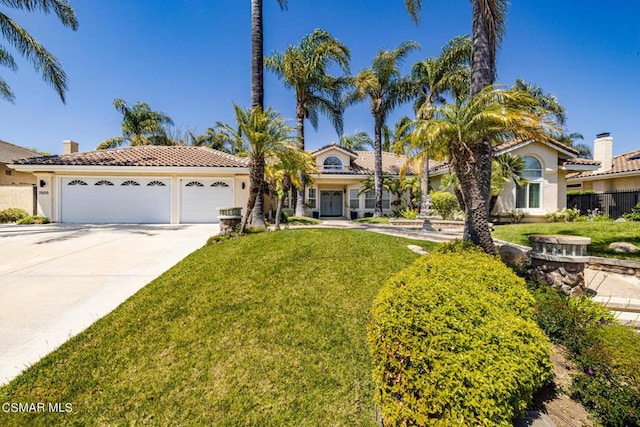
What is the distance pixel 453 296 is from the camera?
2.77 metres

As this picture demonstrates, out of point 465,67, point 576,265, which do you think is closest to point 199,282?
point 576,265

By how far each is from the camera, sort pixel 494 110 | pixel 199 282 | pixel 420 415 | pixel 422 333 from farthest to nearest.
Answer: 1. pixel 199 282
2. pixel 494 110
3. pixel 422 333
4. pixel 420 415

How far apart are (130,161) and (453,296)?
18.1 meters

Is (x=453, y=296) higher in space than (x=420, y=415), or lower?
higher

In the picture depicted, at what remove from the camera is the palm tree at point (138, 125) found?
2689cm

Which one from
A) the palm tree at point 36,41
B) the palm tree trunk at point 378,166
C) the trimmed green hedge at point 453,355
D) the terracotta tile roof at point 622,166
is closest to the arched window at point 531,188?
the terracotta tile roof at point 622,166

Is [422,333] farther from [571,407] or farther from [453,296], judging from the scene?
[571,407]

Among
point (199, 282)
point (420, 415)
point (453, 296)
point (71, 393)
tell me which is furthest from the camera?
point (199, 282)

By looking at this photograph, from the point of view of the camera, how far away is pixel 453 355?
2.20 metres

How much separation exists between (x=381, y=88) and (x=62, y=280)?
20462 millimetres

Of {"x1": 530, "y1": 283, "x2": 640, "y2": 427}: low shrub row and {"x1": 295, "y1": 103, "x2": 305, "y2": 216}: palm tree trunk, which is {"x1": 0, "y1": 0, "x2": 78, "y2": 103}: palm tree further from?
{"x1": 530, "y1": 283, "x2": 640, "y2": 427}: low shrub row

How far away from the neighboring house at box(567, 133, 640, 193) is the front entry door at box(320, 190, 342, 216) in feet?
58.5

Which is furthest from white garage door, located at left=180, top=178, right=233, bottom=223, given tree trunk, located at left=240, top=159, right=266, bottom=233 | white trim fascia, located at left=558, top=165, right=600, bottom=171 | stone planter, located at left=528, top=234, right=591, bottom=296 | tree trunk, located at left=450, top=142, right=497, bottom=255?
white trim fascia, located at left=558, top=165, right=600, bottom=171

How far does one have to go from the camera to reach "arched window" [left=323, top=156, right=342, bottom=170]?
22719 mm
